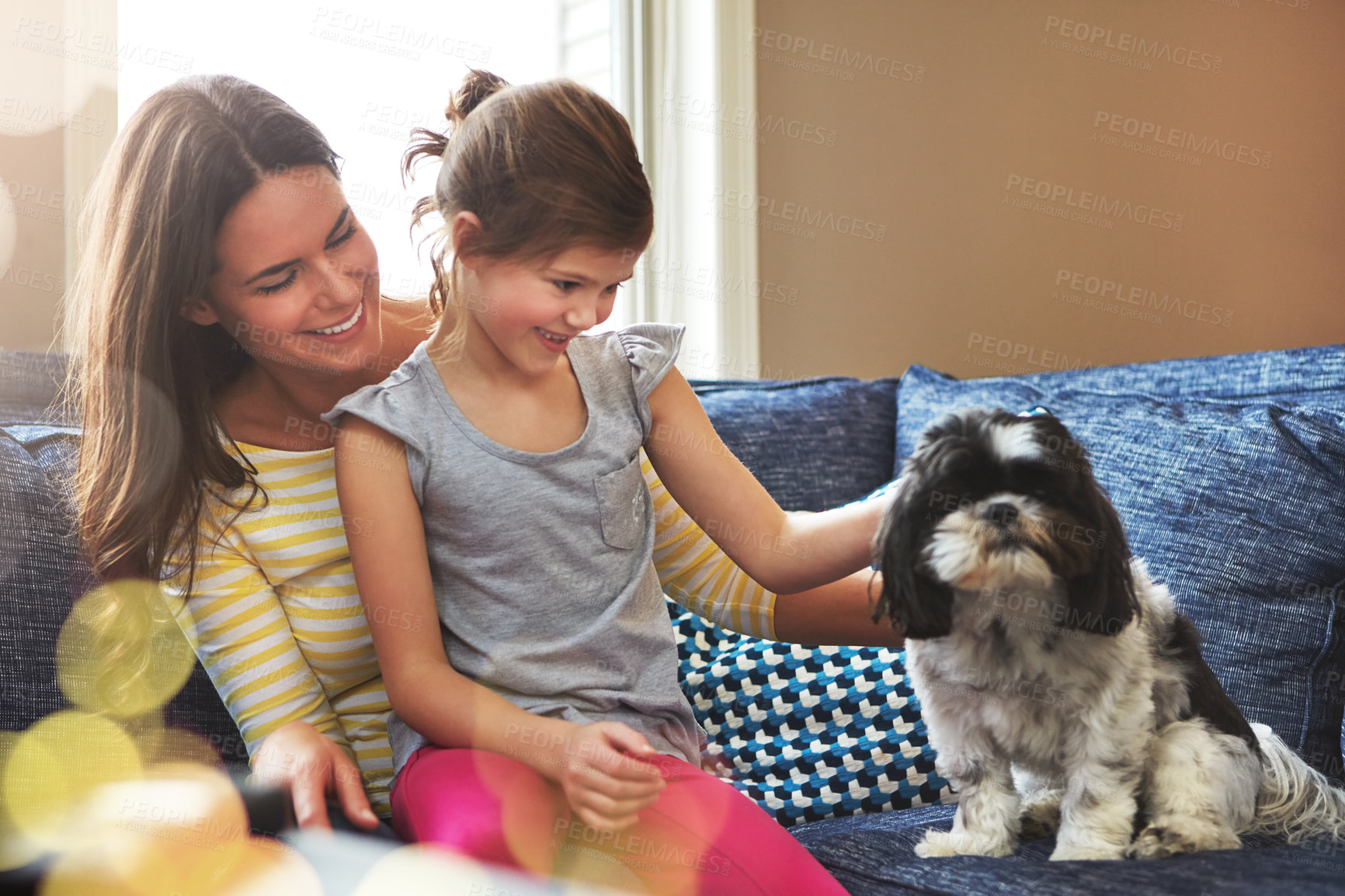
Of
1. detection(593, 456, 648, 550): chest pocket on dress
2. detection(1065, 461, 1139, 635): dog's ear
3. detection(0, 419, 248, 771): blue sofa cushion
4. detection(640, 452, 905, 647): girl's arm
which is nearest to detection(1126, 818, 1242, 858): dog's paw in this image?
detection(1065, 461, 1139, 635): dog's ear

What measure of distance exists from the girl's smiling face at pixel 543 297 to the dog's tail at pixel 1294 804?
921 mm

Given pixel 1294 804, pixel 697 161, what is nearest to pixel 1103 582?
pixel 1294 804

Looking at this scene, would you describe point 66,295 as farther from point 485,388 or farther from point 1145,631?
point 1145,631

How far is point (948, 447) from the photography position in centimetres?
98

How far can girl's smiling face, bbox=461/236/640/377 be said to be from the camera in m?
1.10

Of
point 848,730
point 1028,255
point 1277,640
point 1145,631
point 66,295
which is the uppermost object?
point 1028,255

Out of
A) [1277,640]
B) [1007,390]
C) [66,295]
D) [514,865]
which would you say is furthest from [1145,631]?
[66,295]

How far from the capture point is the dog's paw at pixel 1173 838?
1.06 metres

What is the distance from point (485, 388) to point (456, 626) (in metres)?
0.29

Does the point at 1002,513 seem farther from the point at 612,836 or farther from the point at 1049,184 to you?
the point at 1049,184

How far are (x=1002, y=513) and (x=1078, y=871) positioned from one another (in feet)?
1.32

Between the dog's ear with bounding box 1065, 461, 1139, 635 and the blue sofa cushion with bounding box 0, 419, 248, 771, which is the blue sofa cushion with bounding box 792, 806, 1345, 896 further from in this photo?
the blue sofa cushion with bounding box 0, 419, 248, 771

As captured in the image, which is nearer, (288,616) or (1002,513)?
(1002,513)

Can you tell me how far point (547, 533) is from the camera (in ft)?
4.00
